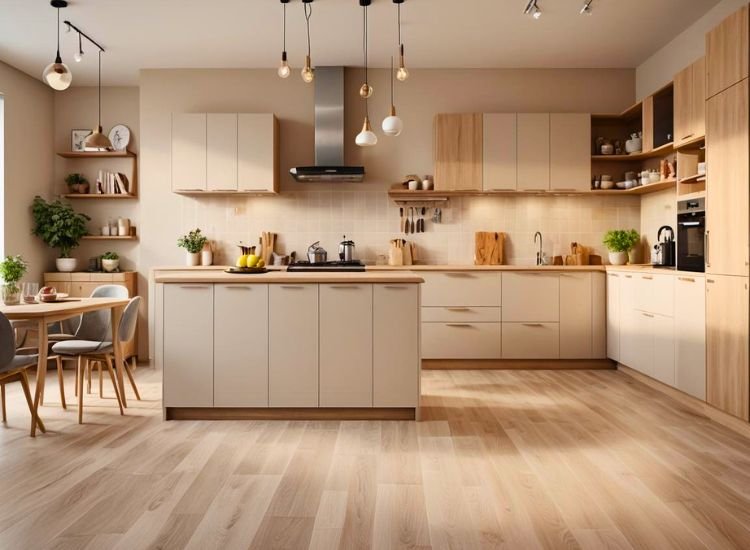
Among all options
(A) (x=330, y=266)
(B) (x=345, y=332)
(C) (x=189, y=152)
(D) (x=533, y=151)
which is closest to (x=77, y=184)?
(C) (x=189, y=152)

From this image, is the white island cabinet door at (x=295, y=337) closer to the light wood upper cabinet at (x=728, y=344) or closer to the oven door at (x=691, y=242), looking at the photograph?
the light wood upper cabinet at (x=728, y=344)

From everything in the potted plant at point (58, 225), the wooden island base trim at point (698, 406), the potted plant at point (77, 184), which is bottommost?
the wooden island base trim at point (698, 406)

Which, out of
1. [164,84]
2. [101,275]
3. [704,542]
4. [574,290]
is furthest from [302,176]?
[704,542]

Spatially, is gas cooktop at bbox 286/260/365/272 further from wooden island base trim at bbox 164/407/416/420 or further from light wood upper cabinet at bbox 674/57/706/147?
light wood upper cabinet at bbox 674/57/706/147

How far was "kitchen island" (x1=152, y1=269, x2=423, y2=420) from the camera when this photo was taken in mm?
3818

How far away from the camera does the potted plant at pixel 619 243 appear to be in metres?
5.76

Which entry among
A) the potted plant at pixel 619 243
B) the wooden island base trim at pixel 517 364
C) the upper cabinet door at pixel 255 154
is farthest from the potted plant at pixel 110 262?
the potted plant at pixel 619 243

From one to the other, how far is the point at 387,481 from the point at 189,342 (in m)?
1.69

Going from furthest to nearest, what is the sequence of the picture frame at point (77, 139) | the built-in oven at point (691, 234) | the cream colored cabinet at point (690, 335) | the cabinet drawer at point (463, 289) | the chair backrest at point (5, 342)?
the picture frame at point (77, 139) → the cabinet drawer at point (463, 289) → the built-in oven at point (691, 234) → the cream colored cabinet at point (690, 335) → the chair backrest at point (5, 342)

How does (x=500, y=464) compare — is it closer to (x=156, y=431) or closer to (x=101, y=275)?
(x=156, y=431)

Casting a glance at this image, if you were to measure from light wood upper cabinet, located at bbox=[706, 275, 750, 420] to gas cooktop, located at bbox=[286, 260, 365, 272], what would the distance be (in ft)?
8.90

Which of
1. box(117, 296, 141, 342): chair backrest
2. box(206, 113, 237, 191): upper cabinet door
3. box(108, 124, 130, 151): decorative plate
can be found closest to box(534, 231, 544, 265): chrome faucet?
box(206, 113, 237, 191): upper cabinet door

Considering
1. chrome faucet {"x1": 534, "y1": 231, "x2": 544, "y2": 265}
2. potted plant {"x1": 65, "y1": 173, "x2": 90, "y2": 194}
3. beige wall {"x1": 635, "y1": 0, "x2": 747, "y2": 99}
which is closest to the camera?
beige wall {"x1": 635, "y1": 0, "x2": 747, "y2": 99}

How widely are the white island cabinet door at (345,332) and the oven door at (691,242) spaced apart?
2.34 m
